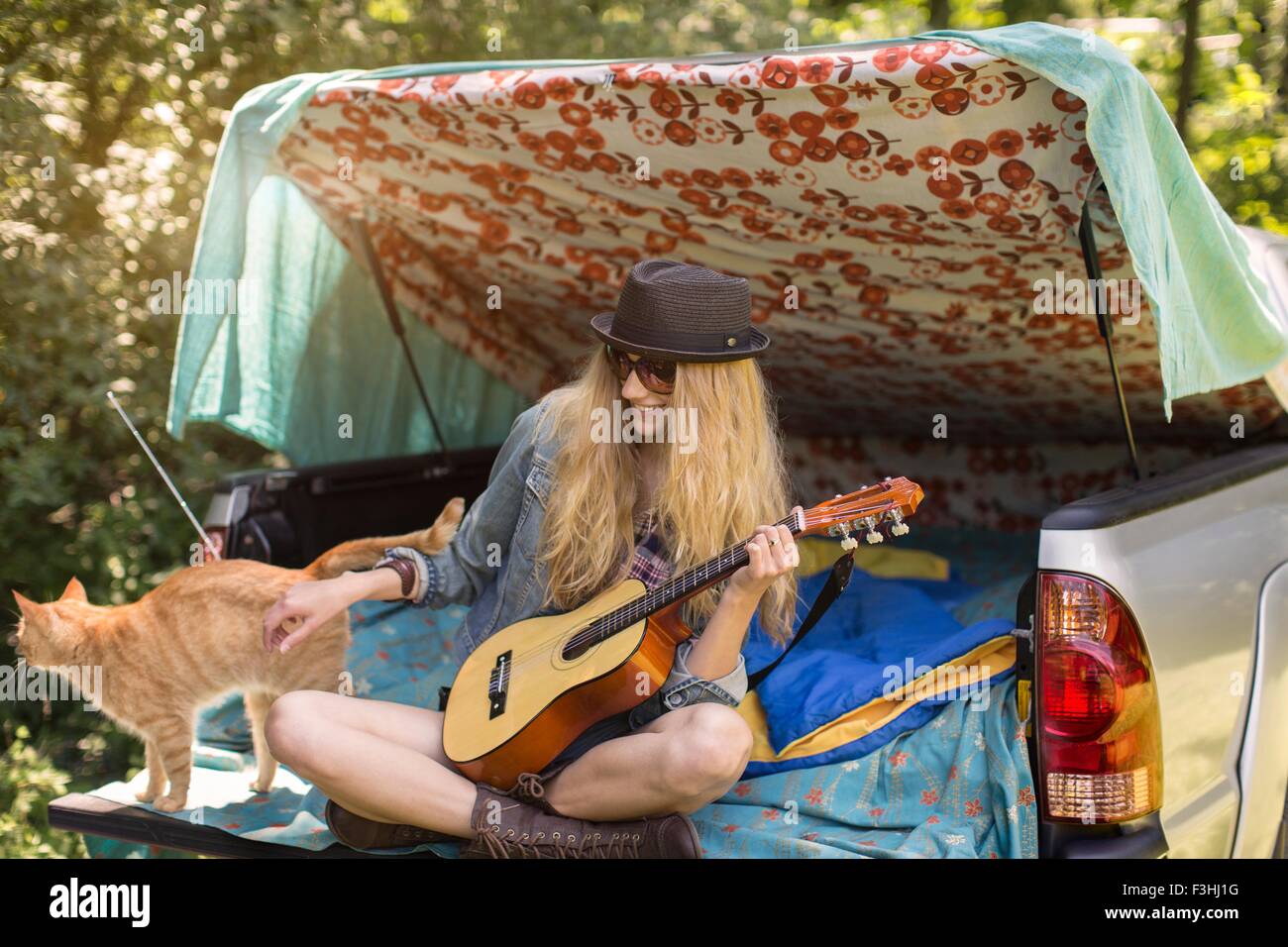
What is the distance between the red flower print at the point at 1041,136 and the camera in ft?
8.35

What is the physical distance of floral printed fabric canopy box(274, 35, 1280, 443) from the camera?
2.62 m

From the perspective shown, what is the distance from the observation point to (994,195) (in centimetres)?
282

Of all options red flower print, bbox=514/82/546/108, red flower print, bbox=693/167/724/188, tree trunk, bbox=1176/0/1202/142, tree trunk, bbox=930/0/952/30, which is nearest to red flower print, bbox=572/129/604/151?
red flower print, bbox=514/82/546/108

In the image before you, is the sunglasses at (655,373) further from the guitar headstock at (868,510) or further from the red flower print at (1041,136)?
the red flower print at (1041,136)

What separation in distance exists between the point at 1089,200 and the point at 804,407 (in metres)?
2.56

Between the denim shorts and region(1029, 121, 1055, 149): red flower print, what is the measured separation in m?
1.26

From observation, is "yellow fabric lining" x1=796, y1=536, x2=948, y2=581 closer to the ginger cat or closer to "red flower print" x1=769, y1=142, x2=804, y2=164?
"red flower print" x1=769, y1=142, x2=804, y2=164

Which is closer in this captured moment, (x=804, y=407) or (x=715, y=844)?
(x=715, y=844)

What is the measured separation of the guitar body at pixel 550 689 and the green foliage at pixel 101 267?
2.62m

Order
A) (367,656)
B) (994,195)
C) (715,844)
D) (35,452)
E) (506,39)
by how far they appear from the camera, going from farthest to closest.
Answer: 1. (506,39)
2. (35,452)
3. (367,656)
4. (994,195)
5. (715,844)

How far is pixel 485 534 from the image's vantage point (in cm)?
294

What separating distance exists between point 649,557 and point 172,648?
111 centimetres

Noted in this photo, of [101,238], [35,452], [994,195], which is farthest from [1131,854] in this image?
[101,238]

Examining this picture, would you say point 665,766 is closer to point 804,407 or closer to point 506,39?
point 804,407
